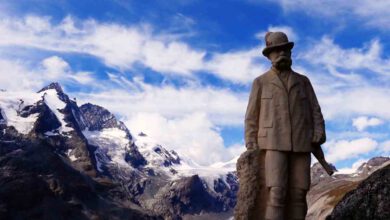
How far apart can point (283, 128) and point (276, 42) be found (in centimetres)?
233

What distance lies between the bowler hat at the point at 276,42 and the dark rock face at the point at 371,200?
3.99 meters

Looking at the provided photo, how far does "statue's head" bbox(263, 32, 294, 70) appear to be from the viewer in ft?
48.5

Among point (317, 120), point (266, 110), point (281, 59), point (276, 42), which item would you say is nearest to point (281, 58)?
point (281, 59)

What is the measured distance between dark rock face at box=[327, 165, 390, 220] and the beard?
3592mm

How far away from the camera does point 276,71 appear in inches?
592

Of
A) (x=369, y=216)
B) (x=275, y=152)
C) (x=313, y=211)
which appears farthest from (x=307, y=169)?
(x=313, y=211)

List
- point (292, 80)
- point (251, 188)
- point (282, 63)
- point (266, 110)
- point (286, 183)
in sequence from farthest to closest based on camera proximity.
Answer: point (282, 63)
point (292, 80)
point (266, 110)
point (251, 188)
point (286, 183)

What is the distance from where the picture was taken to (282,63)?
1491 centimetres

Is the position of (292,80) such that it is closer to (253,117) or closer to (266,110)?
(266,110)

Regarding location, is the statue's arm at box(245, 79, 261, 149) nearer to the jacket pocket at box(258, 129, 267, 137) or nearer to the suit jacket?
the suit jacket

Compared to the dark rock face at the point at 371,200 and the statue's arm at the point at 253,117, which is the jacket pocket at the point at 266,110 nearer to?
the statue's arm at the point at 253,117

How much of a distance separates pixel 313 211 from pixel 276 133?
241 feet

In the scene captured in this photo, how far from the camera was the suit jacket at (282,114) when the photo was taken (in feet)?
46.5

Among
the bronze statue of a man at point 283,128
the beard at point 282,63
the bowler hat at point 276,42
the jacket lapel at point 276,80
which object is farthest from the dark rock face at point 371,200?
the bowler hat at point 276,42
